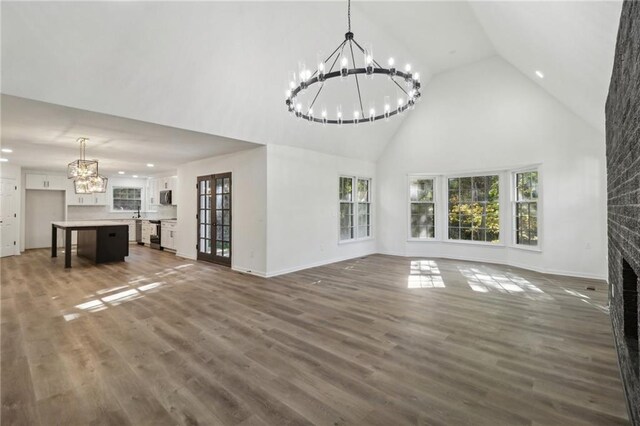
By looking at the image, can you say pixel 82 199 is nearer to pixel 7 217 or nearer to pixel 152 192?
pixel 152 192

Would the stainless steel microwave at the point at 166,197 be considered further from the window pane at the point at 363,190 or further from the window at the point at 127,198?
the window pane at the point at 363,190

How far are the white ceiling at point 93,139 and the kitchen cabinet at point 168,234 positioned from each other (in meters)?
1.94

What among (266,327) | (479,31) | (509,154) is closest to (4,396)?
(266,327)

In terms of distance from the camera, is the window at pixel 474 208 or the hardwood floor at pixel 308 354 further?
the window at pixel 474 208

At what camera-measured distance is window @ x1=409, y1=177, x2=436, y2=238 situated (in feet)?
25.6

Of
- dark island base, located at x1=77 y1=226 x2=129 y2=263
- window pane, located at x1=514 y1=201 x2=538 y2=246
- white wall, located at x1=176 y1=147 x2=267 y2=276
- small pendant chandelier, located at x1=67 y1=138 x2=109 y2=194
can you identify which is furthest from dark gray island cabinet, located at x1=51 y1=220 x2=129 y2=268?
window pane, located at x1=514 y1=201 x2=538 y2=246

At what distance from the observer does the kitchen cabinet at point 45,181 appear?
28.8 feet

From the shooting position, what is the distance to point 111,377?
231 centimetres

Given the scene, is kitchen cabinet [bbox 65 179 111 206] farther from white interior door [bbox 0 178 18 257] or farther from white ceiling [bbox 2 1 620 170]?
white ceiling [bbox 2 1 620 170]

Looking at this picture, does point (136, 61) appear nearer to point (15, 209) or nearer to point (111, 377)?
point (111, 377)

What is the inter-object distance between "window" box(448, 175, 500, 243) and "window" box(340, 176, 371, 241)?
2.18 meters

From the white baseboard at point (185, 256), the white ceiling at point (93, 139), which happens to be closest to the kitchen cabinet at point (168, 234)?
the white baseboard at point (185, 256)

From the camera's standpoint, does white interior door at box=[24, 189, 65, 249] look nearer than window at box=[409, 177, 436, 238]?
No

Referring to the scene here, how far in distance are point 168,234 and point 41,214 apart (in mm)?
4522
